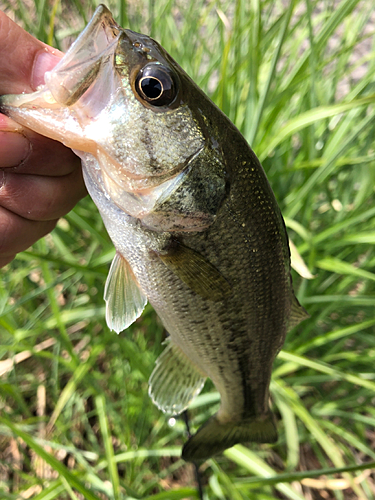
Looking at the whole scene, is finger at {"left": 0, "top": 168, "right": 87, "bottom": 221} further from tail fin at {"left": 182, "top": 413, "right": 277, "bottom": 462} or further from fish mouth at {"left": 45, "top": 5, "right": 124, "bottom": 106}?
tail fin at {"left": 182, "top": 413, "right": 277, "bottom": 462}

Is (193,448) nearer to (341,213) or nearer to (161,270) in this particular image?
(161,270)

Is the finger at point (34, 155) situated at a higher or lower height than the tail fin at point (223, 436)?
higher

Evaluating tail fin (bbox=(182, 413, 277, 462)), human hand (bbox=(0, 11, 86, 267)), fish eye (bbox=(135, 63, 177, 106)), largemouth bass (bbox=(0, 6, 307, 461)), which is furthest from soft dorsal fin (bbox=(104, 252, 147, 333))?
tail fin (bbox=(182, 413, 277, 462))

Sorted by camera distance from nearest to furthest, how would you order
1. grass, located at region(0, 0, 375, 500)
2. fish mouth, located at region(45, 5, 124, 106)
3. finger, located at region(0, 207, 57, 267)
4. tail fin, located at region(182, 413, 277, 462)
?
fish mouth, located at region(45, 5, 124, 106) < finger, located at region(0, 207, 57, 267) < tail fin, located at region(182, 413, 277, 462) < grass, located at region(0, 0, 375, 500)

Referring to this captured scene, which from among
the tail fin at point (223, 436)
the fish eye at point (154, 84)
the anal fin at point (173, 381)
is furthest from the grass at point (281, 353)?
the fish eye at point (154, 84)

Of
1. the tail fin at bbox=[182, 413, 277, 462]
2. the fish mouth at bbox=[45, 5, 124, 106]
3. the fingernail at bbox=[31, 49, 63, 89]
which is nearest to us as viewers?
the fish mouth at bbox=[45, 5, 124, 106]

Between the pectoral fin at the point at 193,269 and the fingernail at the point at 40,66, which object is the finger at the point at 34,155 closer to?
the fingernail at the point at 40,66

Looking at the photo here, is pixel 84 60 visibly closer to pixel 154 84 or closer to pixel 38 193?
pixel 154 84
